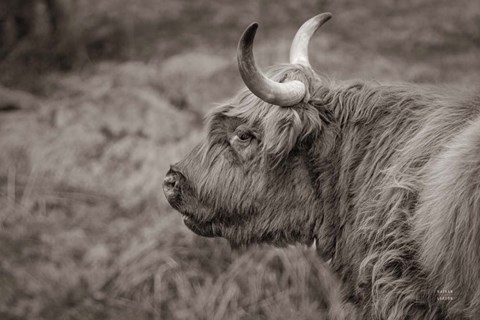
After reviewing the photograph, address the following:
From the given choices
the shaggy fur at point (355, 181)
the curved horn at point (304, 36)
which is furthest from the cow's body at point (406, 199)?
the curved horn at point (304, 36)

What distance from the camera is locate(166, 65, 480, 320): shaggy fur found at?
3.61 meters

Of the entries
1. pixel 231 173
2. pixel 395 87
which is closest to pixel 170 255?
pixel 231 173

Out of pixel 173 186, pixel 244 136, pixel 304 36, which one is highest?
pixel 304 36

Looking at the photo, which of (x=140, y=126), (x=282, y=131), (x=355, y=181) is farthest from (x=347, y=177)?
(x=140, y=126)

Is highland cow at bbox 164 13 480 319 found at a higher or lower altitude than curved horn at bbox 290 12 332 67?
lower

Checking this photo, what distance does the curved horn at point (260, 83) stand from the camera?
151 inches

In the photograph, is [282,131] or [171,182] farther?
[171,182]

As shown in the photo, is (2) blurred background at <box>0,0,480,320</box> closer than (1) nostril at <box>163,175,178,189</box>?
No

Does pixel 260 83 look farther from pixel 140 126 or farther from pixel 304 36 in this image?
pixel 140 126

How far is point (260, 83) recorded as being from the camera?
158 inches

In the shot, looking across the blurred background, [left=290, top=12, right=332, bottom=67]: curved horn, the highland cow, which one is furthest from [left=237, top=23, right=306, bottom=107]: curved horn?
the blurred background

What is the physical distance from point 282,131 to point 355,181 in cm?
50

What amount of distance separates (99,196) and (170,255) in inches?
48.4

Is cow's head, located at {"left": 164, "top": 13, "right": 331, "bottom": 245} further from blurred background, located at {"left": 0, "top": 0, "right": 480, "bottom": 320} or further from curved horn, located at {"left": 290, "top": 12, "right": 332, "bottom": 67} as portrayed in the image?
blurred background, located at {"left": 0, "top": 0, "right": 480, "bottom": 320}
